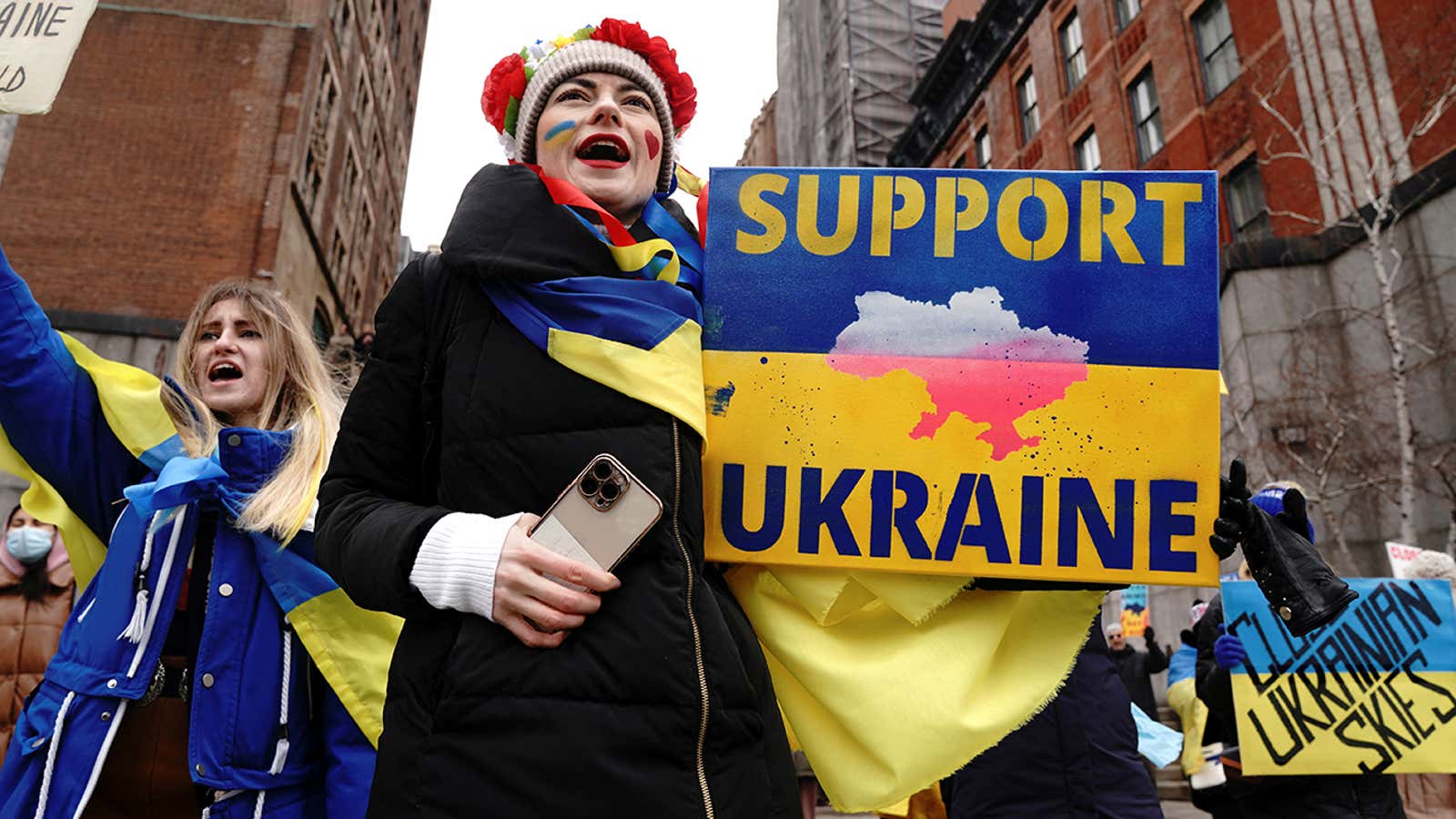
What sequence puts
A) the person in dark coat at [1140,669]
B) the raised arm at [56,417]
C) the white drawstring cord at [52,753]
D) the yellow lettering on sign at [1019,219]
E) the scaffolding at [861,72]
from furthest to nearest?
the scaffolding at [861,72]
the person in dark coat at [1140,669]
the raised arm at [56,417]
the white drawstring cord at [52,753]
the yellow lettering on sign at [1019,219]

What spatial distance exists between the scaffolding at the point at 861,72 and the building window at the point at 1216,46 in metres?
14.1

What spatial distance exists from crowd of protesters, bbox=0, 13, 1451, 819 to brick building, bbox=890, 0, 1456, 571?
1218cm

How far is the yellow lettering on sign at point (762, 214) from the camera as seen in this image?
70.2 inches

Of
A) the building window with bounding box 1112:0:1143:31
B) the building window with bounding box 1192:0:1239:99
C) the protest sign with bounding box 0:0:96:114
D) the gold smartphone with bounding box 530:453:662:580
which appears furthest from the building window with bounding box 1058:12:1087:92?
the gold smartphone with bounding box 530:453:662:580

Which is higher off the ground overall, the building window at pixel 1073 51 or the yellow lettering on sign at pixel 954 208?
the building window at pixel 1073 51

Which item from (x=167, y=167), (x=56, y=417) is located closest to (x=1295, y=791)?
(x=56, y=417)

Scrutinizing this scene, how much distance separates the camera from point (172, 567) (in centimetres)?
221

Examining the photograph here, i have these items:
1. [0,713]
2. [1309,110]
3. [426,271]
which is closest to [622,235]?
[426,271]

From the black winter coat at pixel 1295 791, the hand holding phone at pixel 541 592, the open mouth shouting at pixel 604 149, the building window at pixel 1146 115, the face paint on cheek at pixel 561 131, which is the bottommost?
the black winter coat at pixel 1295 791

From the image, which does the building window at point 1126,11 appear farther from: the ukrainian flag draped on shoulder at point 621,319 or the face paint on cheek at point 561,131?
the ukrainian flag draped on shoulder at point 621,319

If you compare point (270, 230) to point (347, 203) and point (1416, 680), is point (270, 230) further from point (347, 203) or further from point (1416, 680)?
point (1416, 680)

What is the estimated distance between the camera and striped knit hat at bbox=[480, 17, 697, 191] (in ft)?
6.35

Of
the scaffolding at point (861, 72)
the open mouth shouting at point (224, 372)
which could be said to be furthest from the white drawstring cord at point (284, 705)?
the scaffolding at point (861, 72)

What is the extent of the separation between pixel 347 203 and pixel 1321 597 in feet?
83.4
